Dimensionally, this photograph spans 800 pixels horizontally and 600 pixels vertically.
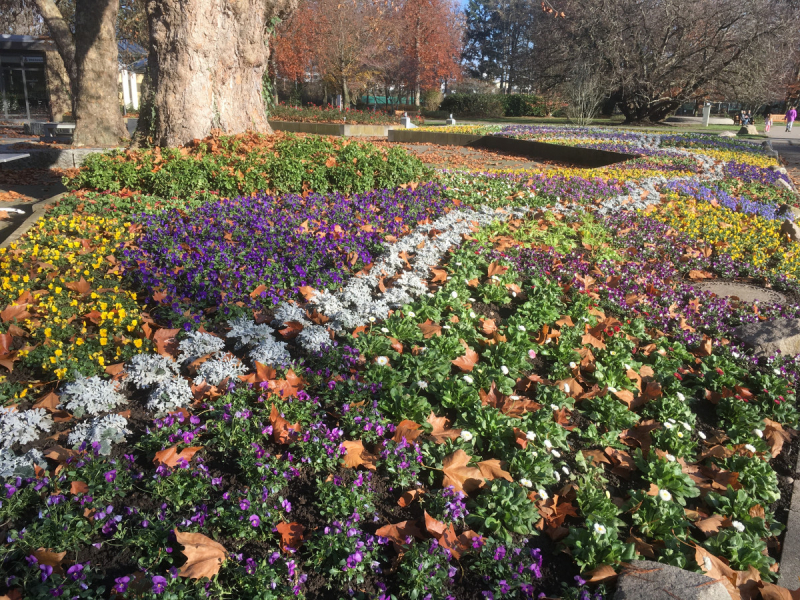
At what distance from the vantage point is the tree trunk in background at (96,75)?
11086 mm

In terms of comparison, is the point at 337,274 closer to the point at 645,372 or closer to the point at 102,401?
the point at 102,401

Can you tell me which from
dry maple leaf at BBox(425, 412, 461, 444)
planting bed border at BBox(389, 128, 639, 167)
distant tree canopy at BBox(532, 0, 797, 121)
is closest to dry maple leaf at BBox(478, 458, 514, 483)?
dry maple leaf at BBox(425, 412, 461, 444)

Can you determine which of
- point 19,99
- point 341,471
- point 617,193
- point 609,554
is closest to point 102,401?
point 341,471

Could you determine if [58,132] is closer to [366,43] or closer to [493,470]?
[493,470]

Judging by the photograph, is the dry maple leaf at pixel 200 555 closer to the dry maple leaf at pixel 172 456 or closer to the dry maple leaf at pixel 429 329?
the dry maple leaf at pixel 172 456

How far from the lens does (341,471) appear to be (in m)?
2.41

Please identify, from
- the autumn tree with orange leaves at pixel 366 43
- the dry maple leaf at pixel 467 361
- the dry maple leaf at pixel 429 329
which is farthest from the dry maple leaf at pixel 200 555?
the autumn tree with orange leaves at pixel 366 43

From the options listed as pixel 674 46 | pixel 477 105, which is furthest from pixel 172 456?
pixel 477 105

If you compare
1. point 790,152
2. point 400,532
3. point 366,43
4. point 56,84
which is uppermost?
point 366,43

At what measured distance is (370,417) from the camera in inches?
103

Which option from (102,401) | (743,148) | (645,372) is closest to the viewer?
(102,401)

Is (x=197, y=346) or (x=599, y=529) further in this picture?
(x=197, y=346)

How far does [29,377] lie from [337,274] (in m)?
2.11

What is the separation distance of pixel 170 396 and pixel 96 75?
1131cm
